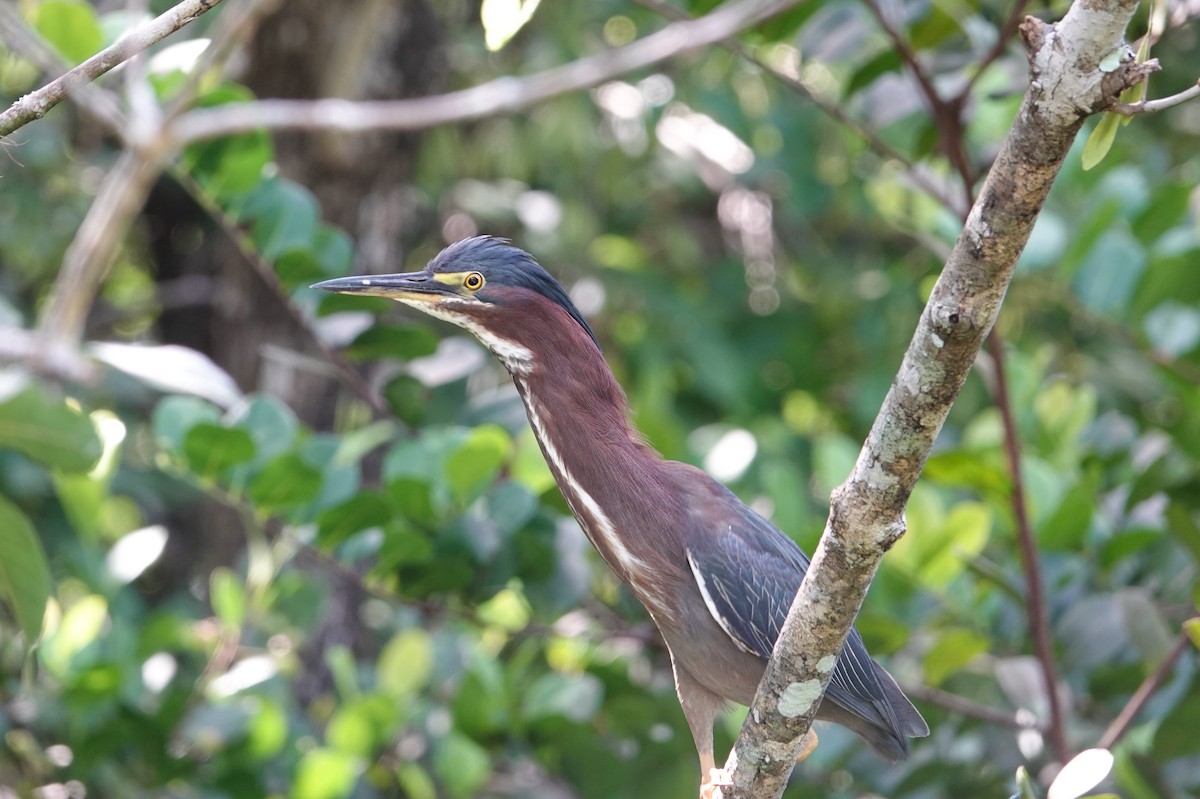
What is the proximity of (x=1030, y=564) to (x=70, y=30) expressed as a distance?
2851mm

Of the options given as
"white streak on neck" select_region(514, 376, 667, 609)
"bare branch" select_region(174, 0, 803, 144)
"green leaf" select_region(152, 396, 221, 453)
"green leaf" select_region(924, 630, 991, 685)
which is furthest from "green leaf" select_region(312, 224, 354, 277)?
"green leaf" select_region(924, 630, 991, 685)

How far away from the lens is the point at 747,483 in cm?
416

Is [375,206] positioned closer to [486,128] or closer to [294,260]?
[486,128]

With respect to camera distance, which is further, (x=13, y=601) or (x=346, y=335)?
(x=346, y=335)

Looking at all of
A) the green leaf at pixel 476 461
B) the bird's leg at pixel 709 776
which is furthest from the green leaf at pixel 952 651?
the green leaf at pixel 476 461

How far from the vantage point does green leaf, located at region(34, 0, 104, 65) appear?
3375 millimetres

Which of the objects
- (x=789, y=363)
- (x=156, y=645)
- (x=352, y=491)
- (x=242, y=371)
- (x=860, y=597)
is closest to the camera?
(x=860, y=597)

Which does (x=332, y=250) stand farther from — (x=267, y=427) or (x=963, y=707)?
(x=963, y=707)

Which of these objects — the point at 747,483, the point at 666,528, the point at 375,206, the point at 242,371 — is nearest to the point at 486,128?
the point at 375,206

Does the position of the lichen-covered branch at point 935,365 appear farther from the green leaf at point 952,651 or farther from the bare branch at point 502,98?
the bare branch at point 502,98

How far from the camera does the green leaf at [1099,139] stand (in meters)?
2.04

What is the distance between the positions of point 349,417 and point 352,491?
1.23 metres

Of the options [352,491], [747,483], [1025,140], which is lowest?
[747,483]

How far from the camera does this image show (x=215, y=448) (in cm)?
327
